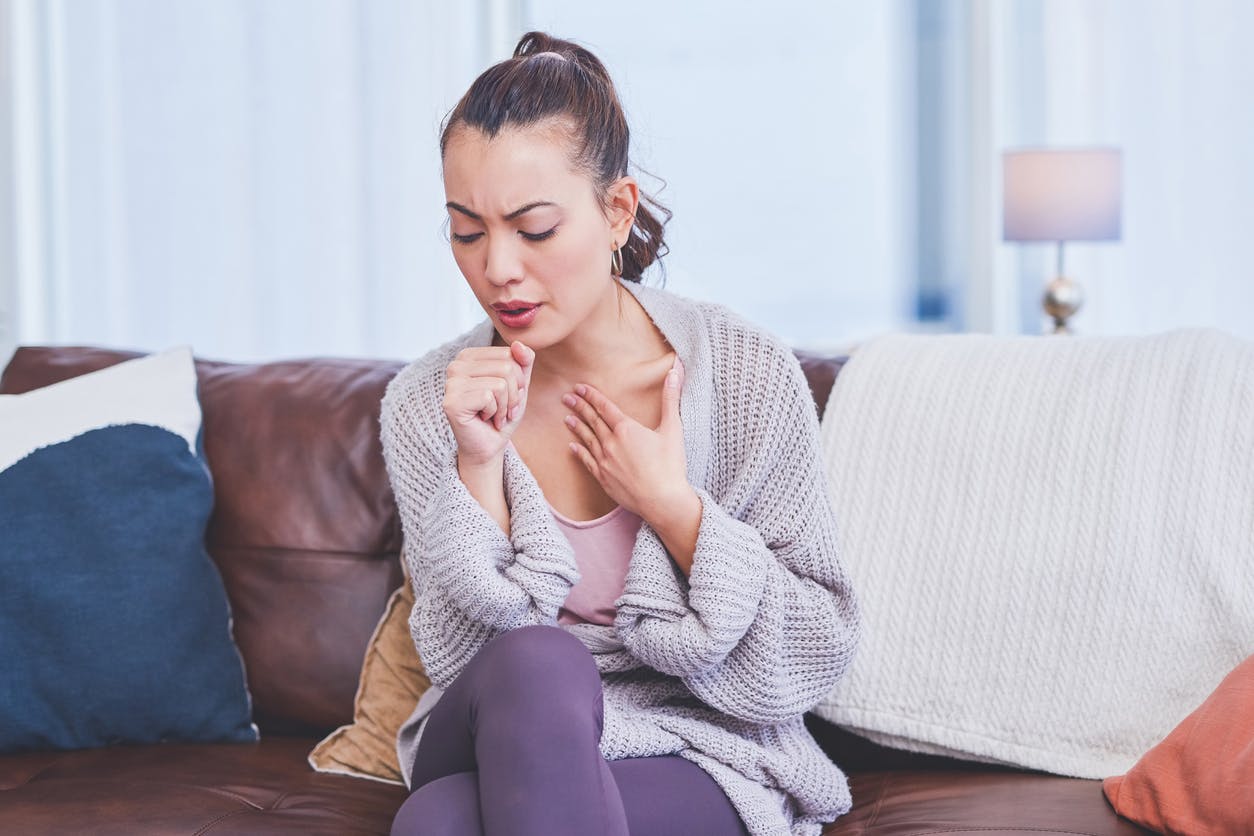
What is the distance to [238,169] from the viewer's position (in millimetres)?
3736

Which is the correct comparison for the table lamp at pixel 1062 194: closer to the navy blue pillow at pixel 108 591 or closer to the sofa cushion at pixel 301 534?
the sofa cushion at pixel 301 534

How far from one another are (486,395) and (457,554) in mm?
171

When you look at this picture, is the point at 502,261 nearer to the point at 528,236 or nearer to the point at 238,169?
the point at 528,236

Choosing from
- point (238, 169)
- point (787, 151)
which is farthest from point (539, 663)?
point (238, 169)

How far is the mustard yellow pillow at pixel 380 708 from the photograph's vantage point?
5.24 feet

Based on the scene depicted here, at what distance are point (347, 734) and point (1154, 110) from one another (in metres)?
2.63

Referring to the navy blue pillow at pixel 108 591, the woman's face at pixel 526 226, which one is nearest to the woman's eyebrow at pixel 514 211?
the woman's face at pixel 526 226

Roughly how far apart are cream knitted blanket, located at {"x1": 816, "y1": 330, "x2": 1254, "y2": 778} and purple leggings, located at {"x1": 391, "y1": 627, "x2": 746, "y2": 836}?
349 millimetres

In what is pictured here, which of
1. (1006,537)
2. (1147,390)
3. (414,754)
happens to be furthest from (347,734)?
(1147,390)

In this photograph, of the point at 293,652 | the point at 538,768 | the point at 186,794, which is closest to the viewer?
the point at 538,768

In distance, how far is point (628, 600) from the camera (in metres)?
1.37

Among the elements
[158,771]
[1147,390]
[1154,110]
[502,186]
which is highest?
[1154,110]

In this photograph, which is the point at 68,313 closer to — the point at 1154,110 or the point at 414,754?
the point at 414,754

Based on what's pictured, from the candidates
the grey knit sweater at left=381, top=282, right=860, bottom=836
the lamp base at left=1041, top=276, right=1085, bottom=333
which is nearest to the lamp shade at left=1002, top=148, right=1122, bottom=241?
the lamp base at left=1041, top=276, right=1085, bottom=333
